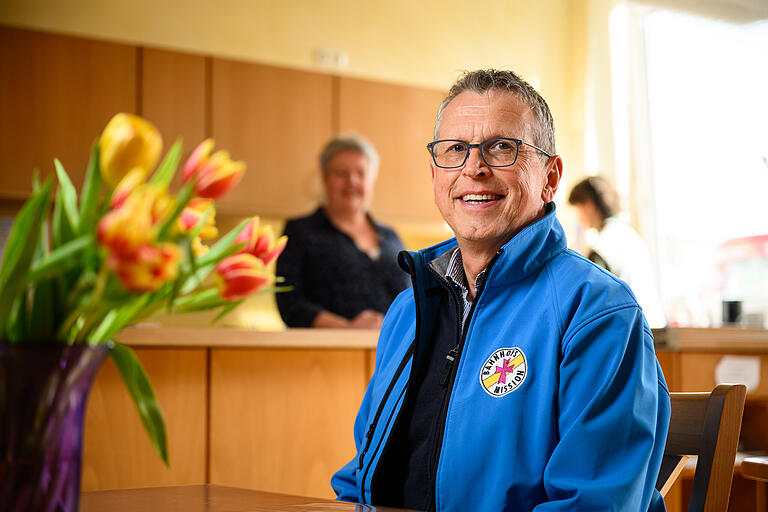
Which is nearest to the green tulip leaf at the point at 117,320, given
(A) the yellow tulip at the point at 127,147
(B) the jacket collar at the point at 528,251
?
(A) the yellow tulip at the point at 127,147

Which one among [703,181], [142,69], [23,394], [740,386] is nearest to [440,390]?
[740,386]

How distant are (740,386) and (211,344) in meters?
1.68

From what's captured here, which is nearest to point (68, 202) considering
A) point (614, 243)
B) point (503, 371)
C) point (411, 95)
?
point (503, 371)

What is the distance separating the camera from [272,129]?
4.28m

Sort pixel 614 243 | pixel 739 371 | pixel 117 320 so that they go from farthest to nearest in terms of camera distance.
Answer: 1. pixel 614 243
2. pixel 739 371
3. pixel 117 320

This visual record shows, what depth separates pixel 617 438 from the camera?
3.51 feet

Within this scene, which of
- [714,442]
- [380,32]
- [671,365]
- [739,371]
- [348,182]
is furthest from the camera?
[380,32]

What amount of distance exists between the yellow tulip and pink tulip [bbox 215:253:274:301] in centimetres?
10

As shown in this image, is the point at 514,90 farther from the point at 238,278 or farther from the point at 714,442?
the point at 238,278

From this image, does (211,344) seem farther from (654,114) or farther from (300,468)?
(654,114)

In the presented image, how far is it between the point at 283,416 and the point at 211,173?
2.05 meters

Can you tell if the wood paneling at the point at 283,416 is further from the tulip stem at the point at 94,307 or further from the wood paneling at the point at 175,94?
the tulip stem at the point at 94,307

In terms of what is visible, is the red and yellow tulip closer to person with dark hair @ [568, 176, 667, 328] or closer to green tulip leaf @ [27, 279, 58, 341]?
green tulip leaf @ [27, 279, 58, 341]

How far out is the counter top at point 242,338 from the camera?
241cm
